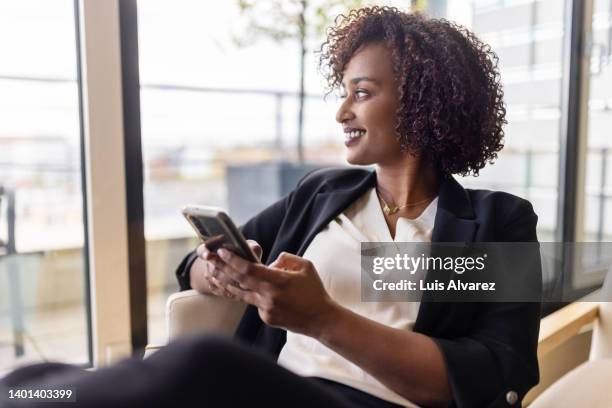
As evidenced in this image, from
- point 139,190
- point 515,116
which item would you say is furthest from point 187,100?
point 515,116

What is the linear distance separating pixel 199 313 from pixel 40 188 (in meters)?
0.63

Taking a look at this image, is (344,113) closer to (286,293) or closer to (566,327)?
(286,293)

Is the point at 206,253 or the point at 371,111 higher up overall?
the point at 371,111

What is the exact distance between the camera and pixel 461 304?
112 cm

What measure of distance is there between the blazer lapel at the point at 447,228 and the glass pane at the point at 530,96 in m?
1.16

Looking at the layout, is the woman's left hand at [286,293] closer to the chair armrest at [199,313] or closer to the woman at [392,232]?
the woman at [392,232]

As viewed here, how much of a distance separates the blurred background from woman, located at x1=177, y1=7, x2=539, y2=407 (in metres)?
0.23

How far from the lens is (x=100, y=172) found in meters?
1.39

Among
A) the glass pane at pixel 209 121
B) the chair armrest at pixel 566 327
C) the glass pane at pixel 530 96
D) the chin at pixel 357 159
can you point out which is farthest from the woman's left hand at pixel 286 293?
the glass pane at pixel 530 96

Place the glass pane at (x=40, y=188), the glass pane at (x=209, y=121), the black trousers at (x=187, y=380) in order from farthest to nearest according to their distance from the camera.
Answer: the glass pane at (x=209, y=121), the glass pane at (x=40, y=188), the black trousers at (x=187, y=380)

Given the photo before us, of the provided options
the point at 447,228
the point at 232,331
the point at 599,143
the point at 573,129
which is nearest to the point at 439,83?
the point at 447,228

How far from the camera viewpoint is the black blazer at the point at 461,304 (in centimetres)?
103

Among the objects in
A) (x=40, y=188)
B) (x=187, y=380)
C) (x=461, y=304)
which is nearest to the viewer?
(x=187, y=380)

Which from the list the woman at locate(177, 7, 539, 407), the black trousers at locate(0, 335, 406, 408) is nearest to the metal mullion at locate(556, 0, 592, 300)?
the woman at locate(177, 7, 539, 407)
